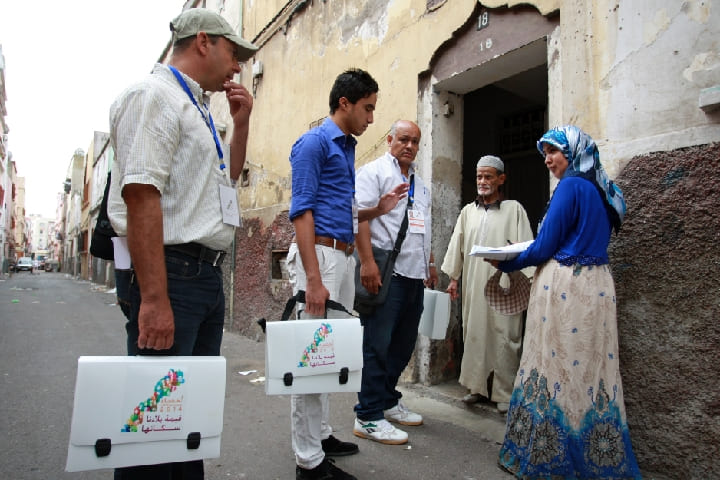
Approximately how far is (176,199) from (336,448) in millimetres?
1703

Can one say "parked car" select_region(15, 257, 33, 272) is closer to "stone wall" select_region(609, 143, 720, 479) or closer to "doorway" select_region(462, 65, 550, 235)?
"doorway" select_region(462, 65, 550, 235)

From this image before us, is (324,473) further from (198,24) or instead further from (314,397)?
(198,24)

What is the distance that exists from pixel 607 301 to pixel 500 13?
2.21 m

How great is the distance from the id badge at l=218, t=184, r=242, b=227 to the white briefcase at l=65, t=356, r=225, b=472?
1.51ft

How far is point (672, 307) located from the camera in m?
2.30

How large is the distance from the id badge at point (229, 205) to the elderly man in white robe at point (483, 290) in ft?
7.06

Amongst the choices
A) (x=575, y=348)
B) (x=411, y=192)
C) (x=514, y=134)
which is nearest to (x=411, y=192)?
(x=411, y=192)

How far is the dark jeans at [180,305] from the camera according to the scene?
1.44m

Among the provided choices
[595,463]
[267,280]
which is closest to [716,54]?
[595,463]

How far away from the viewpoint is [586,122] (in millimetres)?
2729

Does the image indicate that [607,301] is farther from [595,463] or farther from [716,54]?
[716,54]

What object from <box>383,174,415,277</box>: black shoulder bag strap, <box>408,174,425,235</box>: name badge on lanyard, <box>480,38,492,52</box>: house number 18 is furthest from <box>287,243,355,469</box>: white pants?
<box>480,38,492,52</box>: house number 18

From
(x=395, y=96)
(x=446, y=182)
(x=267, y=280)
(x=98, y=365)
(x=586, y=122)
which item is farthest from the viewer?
(x=267, y=280)

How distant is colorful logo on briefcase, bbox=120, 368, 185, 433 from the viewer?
4.35 ft
